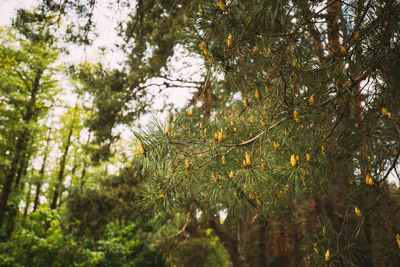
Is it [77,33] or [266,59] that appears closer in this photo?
[266,59]

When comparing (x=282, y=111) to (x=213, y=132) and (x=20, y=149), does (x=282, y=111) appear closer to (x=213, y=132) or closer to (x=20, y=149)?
(x=213, y=132)

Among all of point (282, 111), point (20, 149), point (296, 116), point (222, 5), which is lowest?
point (296, 116)

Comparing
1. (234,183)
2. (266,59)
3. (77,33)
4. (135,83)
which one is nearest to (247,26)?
(266,59)

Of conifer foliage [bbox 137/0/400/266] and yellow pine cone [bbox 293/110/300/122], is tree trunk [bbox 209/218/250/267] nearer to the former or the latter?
conifer foliage [bbox 137/0/400/266]

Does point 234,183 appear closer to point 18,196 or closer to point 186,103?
point 186,103

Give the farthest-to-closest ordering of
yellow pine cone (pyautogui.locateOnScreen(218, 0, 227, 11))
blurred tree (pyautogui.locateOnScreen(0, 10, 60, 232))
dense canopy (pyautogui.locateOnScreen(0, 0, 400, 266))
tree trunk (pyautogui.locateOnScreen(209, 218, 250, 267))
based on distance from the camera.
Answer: blurred tree (pyautogui.locateOnScreen(0, 10, 60, 232)) → tree trunk (pyautogui.locateOnScreen(209, 218, 250, 267)) → dense canopy (pyautogui.locateOnScreen(0, 0, 400, 266)) → yellow pine cone (pyautogui.locateOnScreen(218, 0, 227, 11))

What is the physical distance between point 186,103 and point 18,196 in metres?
6.35

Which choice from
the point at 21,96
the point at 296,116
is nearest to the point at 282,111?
the point at 296,116

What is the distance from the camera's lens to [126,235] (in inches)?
323

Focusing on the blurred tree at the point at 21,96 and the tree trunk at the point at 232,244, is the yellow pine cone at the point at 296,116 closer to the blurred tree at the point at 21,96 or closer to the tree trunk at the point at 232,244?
the tree trunk at the point at 232,244

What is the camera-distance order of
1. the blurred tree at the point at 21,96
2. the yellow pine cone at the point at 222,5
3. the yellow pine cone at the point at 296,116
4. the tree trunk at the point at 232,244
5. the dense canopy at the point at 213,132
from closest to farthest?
1. the yellow pine cone at the point at 222,5
2. the yellow pine cone at the point at 296,116
3. the dense canopy at the point at 213,132
4. the tree trunk at the point at 232,244
5. the blurred tree at the point at 21,96

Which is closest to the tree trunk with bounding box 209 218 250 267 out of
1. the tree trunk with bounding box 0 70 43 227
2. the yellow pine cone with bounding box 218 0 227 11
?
the yellow pine cone with bounding box 218 0 227 11

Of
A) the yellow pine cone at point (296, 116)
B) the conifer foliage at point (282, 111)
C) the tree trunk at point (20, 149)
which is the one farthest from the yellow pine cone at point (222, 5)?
the tree trunk at point (20, 149)

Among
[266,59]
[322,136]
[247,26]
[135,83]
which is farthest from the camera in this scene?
[135,83]
